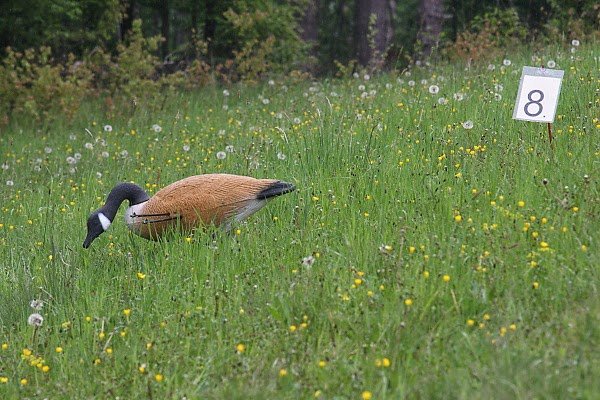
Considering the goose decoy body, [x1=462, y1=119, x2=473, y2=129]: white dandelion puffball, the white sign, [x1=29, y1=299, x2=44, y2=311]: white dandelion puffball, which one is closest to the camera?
[x1=29, y1=299, x2=44, y2=311]: white dandelion puffball

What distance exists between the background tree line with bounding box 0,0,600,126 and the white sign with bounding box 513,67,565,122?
436cm

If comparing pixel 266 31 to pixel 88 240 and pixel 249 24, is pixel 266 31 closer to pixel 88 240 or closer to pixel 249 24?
pixel 249 24

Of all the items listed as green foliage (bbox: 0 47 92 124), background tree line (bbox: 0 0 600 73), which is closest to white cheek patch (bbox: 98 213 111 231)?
green foliage (bbox: 0 47 92 124)

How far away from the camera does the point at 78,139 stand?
1211cm

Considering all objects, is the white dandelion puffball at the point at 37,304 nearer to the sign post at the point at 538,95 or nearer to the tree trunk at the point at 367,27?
→ the sign post at the point at 538,95

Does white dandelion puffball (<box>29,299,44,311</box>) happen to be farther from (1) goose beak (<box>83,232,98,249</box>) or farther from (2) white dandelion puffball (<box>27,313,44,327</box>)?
(1) goose beak (<box>83,232,98,249</box>)

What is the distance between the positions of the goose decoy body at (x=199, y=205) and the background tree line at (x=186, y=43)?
5.03 meters

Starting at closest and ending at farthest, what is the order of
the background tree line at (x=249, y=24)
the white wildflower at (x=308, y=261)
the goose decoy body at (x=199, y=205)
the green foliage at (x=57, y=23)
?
the white wildflower at (x=308, y=261) < the goose decoy body at (x=199, y=205) < the background tree line at (x=249, y=24) < the green foliage at (x=57, y=23)

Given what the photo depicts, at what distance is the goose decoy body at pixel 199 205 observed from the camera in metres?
5.84

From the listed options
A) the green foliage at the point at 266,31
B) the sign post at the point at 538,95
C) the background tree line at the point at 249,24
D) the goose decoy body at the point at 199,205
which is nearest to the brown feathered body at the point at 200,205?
the goose decoy body at the point at 199,205

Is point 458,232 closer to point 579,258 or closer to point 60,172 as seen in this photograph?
point 579,258

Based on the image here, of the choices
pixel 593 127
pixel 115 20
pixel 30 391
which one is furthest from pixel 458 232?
pixel 115 20

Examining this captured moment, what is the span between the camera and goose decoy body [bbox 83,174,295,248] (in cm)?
584

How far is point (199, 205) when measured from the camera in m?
5.84
